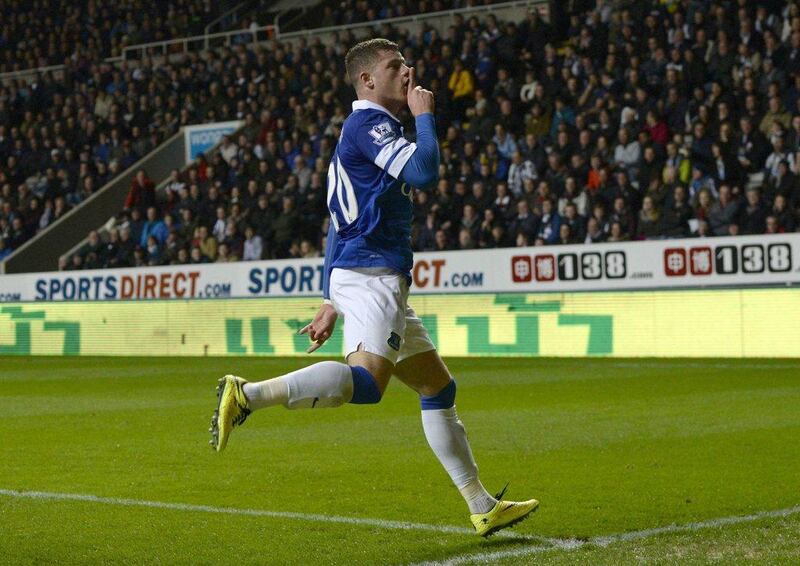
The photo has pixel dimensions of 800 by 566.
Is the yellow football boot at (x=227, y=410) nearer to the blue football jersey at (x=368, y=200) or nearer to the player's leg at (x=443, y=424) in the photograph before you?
the blue football jersey at (x=368, y=200)

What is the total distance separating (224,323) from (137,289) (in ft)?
8.91

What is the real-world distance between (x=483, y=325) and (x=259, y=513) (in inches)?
484

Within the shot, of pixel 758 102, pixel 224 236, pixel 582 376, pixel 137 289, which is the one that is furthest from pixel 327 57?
pixel 582 376

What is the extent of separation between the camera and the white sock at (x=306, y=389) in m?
4.56

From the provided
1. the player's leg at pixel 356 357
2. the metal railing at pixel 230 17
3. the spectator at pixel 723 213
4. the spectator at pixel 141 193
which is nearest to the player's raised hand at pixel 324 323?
the player's leg at pixel 356 357

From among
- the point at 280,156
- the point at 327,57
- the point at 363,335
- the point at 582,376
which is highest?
the point at 327,57

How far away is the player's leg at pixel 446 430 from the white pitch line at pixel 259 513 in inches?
4.2

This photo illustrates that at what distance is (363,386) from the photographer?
4.70 m

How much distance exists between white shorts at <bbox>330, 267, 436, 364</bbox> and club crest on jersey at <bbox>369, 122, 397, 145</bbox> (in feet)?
1.57

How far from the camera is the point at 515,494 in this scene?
21.2 ft

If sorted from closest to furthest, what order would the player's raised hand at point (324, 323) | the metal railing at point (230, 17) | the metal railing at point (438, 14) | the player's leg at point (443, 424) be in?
the player's raised hand at point (324, 323)
the player's leg at point (443, 424)
the metal railing at point (438, 14)
the metal railing at point (230, 17)

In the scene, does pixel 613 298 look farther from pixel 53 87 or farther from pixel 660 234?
pixel 53 87

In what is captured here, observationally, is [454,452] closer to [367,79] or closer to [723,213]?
[367,79]

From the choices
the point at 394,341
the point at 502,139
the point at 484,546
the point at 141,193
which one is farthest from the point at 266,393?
the point at 141,193
